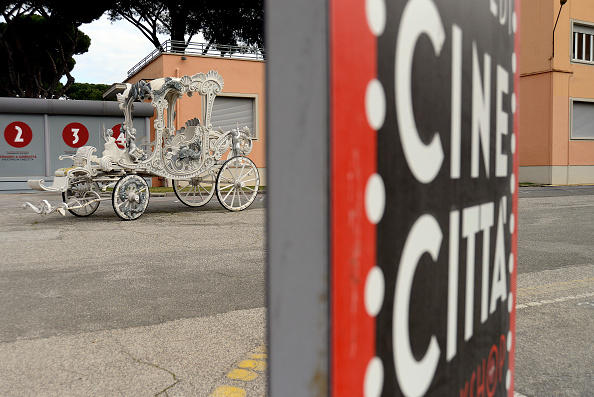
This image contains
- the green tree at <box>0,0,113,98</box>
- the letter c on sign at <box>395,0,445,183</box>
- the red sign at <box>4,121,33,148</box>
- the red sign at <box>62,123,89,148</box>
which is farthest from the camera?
the green tree at <box>0,0,113,98</box>

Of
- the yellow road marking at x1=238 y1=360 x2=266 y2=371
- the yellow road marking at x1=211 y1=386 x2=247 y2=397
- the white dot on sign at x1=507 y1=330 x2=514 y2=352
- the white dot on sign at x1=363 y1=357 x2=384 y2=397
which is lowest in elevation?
the yellow road marking at x1=238 y1=360 x2=266 y2=371

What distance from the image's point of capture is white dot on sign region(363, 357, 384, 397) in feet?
1.57

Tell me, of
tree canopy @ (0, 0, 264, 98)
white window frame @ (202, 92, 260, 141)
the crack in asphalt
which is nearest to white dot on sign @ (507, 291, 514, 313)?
the crack in asphalt

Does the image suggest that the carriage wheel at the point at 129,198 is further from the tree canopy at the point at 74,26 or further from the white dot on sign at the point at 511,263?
the tree canopy at the point at 74,26

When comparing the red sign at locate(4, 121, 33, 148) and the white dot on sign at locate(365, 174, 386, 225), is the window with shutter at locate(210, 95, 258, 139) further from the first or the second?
the white dot on sign at locate(365, 174, 386, 225)

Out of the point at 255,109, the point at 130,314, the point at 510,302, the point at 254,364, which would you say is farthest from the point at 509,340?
the point at 255,109

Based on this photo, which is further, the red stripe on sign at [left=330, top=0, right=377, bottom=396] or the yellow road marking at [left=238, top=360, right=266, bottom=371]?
the yellow road marking at [left=238, top=360, right=266, bottom=371]

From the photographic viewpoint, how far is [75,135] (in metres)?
18.7

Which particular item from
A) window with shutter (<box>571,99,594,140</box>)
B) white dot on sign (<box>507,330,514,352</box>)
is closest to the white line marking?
white dot on sign (<box>507,330,514,352</box>)

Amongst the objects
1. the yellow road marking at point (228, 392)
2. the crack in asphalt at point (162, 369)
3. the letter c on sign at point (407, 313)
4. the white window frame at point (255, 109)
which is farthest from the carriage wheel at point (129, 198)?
the white window frame at point (255, 109)

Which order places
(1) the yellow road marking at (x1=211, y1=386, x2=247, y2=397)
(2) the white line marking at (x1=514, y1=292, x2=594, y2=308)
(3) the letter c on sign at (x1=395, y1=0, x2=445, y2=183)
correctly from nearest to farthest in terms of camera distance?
(3) the letter c on sign at (x1=395, y1=0, x2=445, y2=183), (1) the yellow road marking at (x1=211, y1=386, x2=247, y2=397), (2) the white line marking at (x1=514, y1=292, x2=594, y2=308)

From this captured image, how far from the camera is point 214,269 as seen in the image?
537 cm

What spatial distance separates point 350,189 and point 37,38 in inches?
1243

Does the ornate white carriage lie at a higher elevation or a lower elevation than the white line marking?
higher
